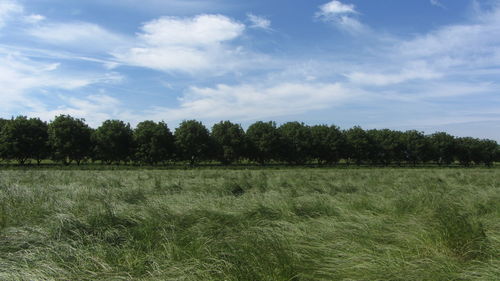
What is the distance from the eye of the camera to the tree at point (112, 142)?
59719mm

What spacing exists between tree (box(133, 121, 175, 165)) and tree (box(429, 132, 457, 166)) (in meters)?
73.4

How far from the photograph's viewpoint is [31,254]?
13.4 ft

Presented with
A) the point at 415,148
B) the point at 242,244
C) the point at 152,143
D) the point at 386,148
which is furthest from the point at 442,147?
the point at 242,244

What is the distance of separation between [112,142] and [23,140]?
1471 cm

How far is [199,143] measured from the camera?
213 feet

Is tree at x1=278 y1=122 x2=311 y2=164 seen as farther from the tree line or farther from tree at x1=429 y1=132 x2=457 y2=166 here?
tree at x1=429 y1=132 x2=457 y2=166

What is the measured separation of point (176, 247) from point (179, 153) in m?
61.9

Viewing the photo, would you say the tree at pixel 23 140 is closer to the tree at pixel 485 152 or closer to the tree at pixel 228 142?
the tree at pixel 228 142

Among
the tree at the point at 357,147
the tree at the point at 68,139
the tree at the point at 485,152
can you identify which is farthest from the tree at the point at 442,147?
the tree at the point at 68,139

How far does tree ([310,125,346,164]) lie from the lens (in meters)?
77.5

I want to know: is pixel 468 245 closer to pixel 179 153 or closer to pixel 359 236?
pixel 359 236

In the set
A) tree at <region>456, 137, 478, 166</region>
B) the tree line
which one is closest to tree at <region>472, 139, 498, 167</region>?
tree at <region>456, 137, 478, 166</region>

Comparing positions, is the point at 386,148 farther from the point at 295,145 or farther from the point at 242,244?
the point at 242,244

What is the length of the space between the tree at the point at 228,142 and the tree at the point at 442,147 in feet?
191
